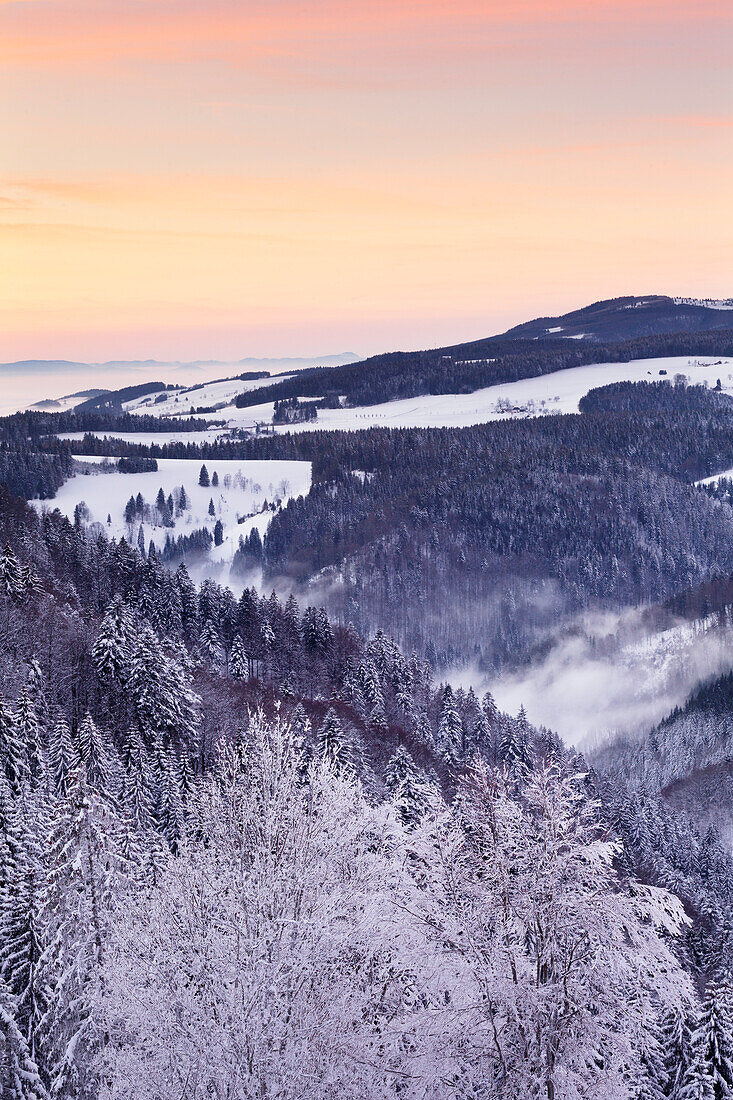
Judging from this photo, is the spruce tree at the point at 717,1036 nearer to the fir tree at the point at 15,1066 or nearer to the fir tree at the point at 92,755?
the fir tree at the point at 15,1066

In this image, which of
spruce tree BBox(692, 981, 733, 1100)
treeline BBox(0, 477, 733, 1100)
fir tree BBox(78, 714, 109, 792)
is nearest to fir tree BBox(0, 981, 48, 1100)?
treeline BBox(0, 477, 733, 1100)

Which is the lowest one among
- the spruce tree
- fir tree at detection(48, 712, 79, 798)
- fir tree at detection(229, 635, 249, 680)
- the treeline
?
fir tree at detection(229, 635, 249, 680)

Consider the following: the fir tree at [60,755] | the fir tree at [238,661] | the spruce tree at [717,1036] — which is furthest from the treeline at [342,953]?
the fir tree at [238,661]

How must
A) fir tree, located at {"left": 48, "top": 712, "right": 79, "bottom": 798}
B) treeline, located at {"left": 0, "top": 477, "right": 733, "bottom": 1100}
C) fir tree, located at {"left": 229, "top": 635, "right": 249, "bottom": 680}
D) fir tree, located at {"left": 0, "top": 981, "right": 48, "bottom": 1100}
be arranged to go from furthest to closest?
fir tree, located at {"left": 229, "top": 635, "right": 249, "bottom": 680} → fir tree, located at {"left": 48, "top": 712, "right": 79, "bottom": 798} → fir tree, located at {"left": 0, "top": 981, "right": 48, "bottom": 1100} → treeline, located at {"left": 0, "top": 477, "right": 733, "bottom": 1100}

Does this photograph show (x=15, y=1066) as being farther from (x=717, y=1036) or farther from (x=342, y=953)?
(x=717, y=1036)

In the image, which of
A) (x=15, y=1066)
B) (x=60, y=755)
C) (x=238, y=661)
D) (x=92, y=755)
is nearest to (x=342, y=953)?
(x=15, y=1066)

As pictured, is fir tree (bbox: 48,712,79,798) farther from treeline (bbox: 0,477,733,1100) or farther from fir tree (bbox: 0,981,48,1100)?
fir tree (bbox: 0,981,48,1100)

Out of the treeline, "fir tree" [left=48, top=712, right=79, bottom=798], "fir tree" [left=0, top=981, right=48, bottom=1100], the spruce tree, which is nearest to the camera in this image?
the treeline

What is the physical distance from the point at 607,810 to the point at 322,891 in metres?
76.8

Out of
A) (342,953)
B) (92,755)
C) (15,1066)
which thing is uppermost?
(342,953)

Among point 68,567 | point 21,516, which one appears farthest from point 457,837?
point 21,516

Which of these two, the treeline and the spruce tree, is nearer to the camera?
the treeline

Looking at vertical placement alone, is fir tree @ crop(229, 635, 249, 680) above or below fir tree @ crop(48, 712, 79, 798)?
below

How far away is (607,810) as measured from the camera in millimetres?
91562
